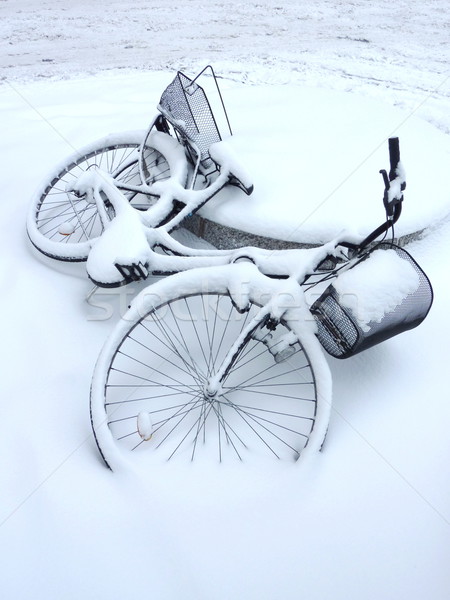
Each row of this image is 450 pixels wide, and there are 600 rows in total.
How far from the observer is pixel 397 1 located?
6824mm

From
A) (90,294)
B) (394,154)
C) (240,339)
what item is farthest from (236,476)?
(394,154)

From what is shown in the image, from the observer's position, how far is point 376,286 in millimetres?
1887

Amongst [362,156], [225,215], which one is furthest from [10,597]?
[362,156]

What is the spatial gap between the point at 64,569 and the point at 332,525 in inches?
44.2

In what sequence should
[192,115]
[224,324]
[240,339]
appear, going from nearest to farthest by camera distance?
[240,339] < [224,324] < [192,115]

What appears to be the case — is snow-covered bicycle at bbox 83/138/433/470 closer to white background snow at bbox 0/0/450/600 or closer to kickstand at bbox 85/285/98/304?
white background snow at bbox 0/0/450/600

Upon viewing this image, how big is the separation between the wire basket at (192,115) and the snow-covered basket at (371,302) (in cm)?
143

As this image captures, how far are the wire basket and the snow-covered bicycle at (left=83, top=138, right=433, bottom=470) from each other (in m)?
0.64

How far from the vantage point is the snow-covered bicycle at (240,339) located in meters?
1.94

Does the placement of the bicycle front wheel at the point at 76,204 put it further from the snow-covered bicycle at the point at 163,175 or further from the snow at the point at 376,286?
the snow at the point at 376,286

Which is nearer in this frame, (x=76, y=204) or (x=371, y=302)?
(x=371, y=302)

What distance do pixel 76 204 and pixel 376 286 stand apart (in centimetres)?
258

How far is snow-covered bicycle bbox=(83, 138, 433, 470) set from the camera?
6.38 ft

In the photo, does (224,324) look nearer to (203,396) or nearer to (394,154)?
(203,396)
